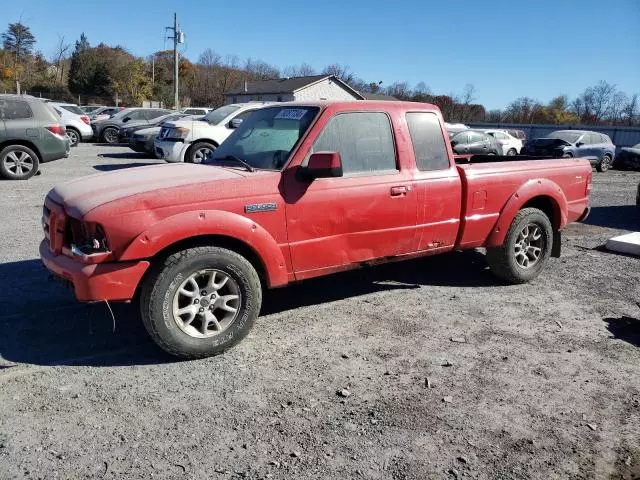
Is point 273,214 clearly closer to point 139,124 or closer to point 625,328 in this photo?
point 625,328

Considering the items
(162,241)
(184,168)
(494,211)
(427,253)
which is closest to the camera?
(162,241)

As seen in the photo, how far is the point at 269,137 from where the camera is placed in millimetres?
4773

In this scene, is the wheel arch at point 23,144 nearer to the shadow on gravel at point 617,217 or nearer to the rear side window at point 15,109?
the rear side window at point 15,109

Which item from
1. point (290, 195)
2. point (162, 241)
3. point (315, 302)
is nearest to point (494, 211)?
point (315, 302)

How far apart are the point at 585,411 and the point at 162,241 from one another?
290 cm

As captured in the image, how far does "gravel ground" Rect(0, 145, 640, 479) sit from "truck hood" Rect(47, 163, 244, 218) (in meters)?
0.91

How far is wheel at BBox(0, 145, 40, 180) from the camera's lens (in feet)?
39.1

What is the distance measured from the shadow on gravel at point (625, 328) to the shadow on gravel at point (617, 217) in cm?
531

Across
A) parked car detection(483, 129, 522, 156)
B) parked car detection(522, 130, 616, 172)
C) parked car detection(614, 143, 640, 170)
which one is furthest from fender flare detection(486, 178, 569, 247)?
parked car detection(614, 143, 640, 170)

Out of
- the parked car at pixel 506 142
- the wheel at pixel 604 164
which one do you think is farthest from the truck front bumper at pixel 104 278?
the wheel at pixel 604 164

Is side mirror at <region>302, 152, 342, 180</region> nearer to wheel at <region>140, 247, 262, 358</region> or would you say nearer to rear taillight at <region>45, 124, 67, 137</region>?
wheel at <region>140, 247, 262, 358</region>

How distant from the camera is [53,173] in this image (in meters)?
13.6

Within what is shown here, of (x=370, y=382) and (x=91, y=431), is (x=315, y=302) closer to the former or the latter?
(x=370, y=382)

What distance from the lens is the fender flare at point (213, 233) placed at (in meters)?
3.68
